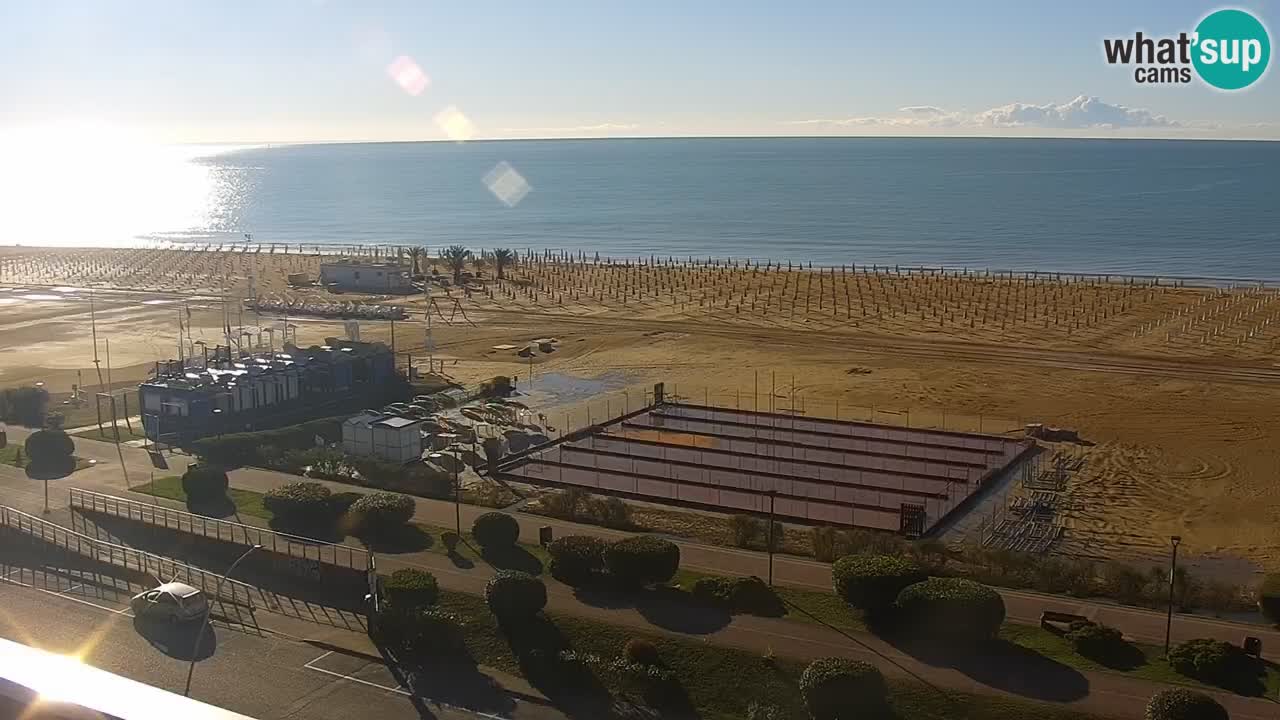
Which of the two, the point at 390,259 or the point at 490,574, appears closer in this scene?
the point at 490,574

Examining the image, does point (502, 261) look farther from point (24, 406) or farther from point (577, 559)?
point (577, 559)

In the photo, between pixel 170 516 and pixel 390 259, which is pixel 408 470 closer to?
pixel 170 516

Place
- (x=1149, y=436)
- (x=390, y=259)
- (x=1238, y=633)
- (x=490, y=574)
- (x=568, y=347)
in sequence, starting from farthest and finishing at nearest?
(x=390, y=259) < (x=568, y=347) < (x=1149, y=436) < (x=490, y=574) < (x=1238, y=633)

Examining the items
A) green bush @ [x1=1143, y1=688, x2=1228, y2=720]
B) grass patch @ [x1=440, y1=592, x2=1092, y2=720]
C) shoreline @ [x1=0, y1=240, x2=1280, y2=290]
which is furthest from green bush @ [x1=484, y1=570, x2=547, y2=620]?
shoreline @ [x1=0, y1=240, x2=1280, y2=290]

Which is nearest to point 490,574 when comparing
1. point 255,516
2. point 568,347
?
point 255,516

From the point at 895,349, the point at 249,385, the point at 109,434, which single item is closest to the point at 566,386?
the point at 249,385

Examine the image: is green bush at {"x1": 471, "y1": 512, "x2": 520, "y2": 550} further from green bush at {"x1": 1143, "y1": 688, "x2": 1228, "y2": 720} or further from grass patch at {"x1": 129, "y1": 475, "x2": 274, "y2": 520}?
green bush at {"x1": 1143, "y1": 688, "x2": 1228, "y2": 720}
